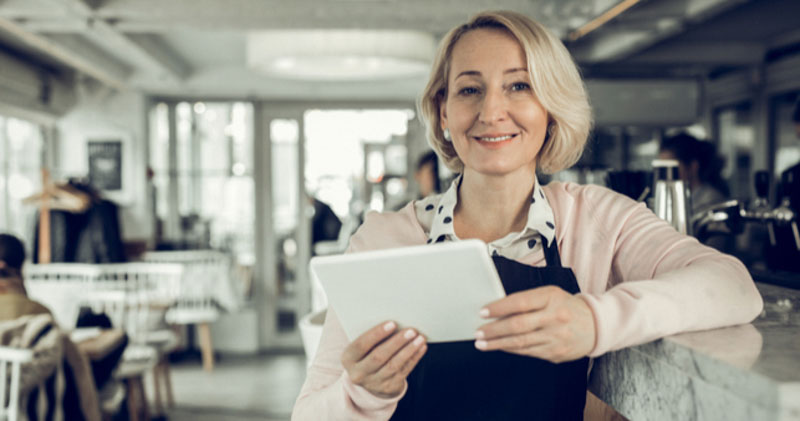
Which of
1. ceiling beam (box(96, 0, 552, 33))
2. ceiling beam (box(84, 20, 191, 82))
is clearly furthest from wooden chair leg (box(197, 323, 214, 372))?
ceiling beam (box(96, 0, 552, 33))

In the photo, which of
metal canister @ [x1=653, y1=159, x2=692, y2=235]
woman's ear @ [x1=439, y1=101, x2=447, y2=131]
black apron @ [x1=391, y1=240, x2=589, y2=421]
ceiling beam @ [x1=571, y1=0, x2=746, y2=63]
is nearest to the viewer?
black apron @ [x1=391, y1=240, x2=589, y2=421]

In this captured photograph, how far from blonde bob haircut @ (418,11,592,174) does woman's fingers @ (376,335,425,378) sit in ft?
1.67

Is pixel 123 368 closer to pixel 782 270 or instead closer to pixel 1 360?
pixel 1 360

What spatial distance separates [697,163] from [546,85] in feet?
9.16

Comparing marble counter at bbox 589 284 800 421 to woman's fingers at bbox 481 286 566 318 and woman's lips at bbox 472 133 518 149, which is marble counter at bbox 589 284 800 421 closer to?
woman's fingers at bbox 481 286 566 318

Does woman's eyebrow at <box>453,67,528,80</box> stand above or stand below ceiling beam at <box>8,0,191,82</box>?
below

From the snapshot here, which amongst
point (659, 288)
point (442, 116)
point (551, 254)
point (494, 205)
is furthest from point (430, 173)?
point (659, 288)

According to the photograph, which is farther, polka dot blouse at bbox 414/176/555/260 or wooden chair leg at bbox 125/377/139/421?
wooden chair leg at bbox 125/377/139/421

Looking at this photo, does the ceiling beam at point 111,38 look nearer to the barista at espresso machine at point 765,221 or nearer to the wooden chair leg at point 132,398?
the wooden chair leg at point 132,398

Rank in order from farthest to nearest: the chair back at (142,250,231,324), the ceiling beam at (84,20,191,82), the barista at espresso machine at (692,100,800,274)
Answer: the chair back at (142,250,231,324), the ceiling beam at (84,20,191,82), the barista at espresso machine at (692,100,800,274)

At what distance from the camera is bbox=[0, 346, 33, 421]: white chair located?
8.29ft

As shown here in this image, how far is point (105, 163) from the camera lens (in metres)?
6.82

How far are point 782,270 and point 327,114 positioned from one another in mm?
5645

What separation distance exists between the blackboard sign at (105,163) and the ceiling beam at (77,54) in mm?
593
